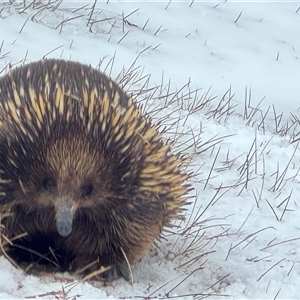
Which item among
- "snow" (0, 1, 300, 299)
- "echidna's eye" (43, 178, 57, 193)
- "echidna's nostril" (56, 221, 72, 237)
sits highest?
"echidna's eye" (43, 178, 57, 193)

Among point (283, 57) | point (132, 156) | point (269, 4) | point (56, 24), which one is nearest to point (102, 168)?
point (132, 156)

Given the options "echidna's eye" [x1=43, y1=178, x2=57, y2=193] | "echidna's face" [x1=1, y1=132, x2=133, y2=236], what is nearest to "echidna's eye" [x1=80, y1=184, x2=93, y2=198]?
"echidna's face" [x1=1, y1=132, x2=133, y2=236]

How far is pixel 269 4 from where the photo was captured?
10.0 m

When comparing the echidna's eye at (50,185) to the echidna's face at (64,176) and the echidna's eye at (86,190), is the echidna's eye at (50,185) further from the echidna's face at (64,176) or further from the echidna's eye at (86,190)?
the echidna's eye at (86,190)

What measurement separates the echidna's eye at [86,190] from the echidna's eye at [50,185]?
102 mm

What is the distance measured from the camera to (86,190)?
9.95 feet

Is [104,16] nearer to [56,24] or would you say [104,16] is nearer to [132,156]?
[56,24]

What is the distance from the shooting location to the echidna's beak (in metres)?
2.85

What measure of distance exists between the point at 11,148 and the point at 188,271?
3.44ft

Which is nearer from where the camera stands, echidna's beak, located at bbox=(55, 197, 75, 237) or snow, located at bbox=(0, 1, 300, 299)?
echidna's beak, located at bbox=(55, 197, 75, 237)

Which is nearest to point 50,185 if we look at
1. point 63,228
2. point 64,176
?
point 64,176

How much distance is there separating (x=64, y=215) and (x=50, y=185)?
0.14 meters

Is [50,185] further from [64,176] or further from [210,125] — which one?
[210,125]

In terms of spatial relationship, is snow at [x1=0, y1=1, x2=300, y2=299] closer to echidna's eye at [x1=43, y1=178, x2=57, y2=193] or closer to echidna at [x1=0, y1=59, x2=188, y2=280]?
echidna at [x1=0, y1=59, x2=188, y2=280]
